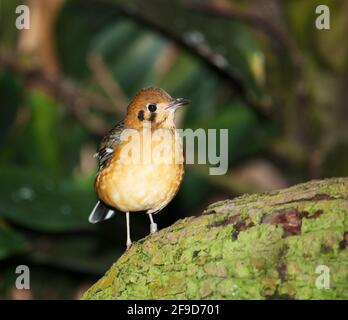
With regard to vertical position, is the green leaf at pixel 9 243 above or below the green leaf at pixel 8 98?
below

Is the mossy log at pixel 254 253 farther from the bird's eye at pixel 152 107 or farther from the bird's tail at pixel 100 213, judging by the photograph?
the bird's tail at pixel 100 213

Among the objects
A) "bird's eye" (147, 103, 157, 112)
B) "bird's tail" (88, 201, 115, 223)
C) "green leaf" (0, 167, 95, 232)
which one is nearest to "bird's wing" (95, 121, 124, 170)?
"bird's eye" (147, 103, 157, 112)

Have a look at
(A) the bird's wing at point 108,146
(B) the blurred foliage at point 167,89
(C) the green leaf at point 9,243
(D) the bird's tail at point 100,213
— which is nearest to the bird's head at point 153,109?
(A) the bird's wing at point 108,146

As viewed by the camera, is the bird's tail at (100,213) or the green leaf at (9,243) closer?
the bird's tail at (100,213)

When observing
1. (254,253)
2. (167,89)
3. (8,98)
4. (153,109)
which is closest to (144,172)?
(153,109)

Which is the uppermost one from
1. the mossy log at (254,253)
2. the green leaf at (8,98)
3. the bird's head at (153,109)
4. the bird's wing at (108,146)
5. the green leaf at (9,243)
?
the green leaf at (8,98)

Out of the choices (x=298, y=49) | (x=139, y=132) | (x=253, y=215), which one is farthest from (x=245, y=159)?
(x=253, y=215)
